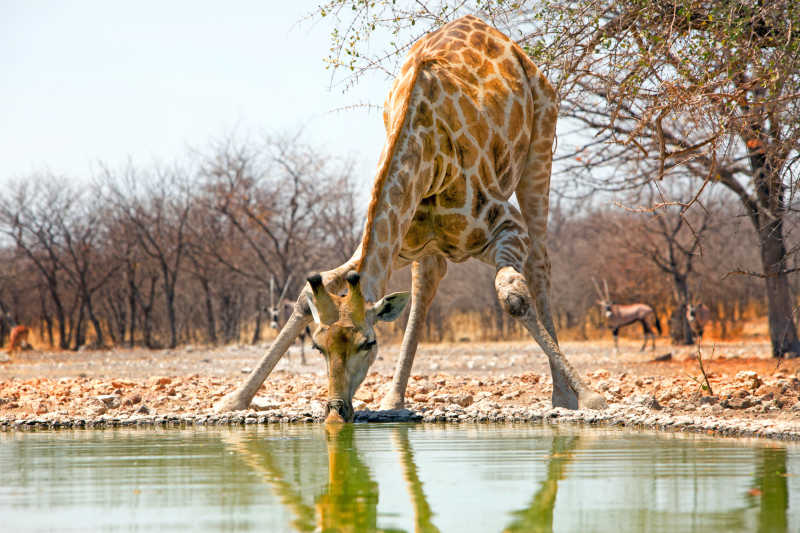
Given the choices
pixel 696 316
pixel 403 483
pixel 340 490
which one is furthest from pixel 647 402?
pixel 696 316

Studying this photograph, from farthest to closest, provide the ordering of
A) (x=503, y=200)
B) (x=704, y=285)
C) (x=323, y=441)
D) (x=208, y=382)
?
1. (x=704, y=285)
2. (x=208, y=382)
3. (x=503, y=200)
4. (x=323, y=441)

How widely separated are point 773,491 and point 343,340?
2.91 meters

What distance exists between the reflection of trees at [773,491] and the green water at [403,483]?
10 millimetres

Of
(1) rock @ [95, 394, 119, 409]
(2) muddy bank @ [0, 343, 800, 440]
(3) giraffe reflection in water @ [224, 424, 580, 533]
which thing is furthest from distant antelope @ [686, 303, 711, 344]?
(3) giraffe reflection in water @ [224, 424, 580, 533]

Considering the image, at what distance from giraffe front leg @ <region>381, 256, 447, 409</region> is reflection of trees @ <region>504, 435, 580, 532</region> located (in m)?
3.18

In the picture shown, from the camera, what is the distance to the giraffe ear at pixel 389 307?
626 cm

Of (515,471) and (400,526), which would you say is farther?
(515,471)

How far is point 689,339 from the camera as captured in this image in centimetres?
2858

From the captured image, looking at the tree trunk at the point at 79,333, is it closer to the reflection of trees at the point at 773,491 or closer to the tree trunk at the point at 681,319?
the tree trunk at the point at 681,319

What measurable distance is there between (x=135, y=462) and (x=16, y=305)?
41522 millimetres

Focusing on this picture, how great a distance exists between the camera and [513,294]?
749cm

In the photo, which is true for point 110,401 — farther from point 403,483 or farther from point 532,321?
point 403,483

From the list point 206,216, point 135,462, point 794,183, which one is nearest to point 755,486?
point 135,462

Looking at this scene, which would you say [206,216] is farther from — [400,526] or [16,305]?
[400,526]
